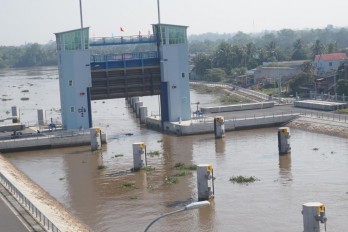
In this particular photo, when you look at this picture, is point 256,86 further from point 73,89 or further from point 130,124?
point 73,89

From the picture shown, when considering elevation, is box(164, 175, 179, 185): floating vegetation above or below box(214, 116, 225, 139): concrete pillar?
below

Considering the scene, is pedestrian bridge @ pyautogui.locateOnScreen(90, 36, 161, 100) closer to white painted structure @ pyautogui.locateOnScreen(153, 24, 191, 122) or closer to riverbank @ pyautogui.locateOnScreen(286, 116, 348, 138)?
white painted structure @ pyautogui.locateOnScreen(153, 24, 191, 122)

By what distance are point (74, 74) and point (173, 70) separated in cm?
990

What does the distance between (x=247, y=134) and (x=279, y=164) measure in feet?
51.0

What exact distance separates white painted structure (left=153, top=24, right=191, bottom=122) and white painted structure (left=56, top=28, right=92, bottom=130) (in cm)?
750

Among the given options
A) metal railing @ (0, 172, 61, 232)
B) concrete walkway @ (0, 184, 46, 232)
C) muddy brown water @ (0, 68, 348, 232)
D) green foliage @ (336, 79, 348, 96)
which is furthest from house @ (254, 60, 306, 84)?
concrete walkway @ (0, 184, 46, 232)

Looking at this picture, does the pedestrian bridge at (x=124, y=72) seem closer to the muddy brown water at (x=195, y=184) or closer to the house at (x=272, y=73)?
the muddy brown water at (x=195, y=184)

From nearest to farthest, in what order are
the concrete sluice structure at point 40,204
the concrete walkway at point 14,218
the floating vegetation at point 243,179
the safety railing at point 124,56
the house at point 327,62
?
the concrete walkway at point 14,218 → the concrete sluice structure at point 40,204 → the floating vegetation at point 243,179 → the safety railing at point 124,56 → the house at point 327,62

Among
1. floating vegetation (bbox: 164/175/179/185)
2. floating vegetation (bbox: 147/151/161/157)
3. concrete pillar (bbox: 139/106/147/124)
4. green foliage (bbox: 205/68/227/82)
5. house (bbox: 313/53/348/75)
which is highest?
house (bbox: 313/53/348/75)

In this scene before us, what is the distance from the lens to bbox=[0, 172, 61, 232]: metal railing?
29.3m

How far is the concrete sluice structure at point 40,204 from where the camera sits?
3111 centimetres

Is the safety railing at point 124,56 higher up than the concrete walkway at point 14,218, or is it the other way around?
the safety railing at point 124,56

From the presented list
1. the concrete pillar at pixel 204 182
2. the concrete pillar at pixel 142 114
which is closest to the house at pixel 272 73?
the concrete pillar at pixel 142 114

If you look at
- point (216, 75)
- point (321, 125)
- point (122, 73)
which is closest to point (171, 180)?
point (321, 125)
